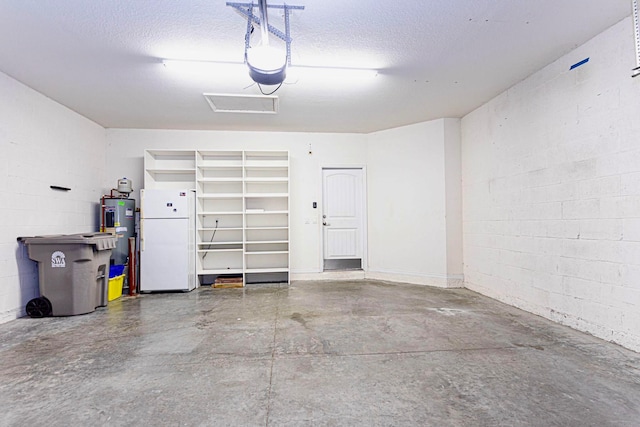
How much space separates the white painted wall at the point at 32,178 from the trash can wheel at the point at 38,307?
0.53 ft

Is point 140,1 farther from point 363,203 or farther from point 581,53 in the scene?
point 363,203

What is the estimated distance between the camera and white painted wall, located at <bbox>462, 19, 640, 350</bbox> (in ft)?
8.23

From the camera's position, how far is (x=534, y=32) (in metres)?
2.64

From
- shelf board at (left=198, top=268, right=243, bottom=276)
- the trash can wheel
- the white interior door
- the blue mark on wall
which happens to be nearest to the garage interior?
the blue mark on wall

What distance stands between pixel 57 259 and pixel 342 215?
13.8 ft

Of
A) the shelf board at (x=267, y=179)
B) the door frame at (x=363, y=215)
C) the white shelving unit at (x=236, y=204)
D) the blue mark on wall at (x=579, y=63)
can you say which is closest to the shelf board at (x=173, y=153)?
the white shelving unit at (x=236, y=204)

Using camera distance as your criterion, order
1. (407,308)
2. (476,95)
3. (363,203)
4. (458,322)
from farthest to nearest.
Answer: (363,203)
(476,95)
(407,308)
(458,322)

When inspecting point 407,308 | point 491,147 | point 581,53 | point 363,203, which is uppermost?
point 581,53

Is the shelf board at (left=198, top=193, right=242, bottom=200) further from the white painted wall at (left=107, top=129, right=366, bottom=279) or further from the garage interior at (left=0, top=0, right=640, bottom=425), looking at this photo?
the garage interior at (left=0, top=0, right=640, bottom=425)

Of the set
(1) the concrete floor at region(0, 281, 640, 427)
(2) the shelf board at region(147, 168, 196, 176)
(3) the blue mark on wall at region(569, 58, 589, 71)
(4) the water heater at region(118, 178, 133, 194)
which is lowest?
(1) the concrete floor at region(0, 281, 640, 427)

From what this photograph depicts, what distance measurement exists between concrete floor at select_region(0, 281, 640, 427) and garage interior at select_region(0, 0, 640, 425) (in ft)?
0.06

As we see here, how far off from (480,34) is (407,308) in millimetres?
3005

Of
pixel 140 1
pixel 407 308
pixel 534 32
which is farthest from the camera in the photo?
pixel 407 308

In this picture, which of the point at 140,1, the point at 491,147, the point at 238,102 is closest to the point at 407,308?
the point at 491,147
